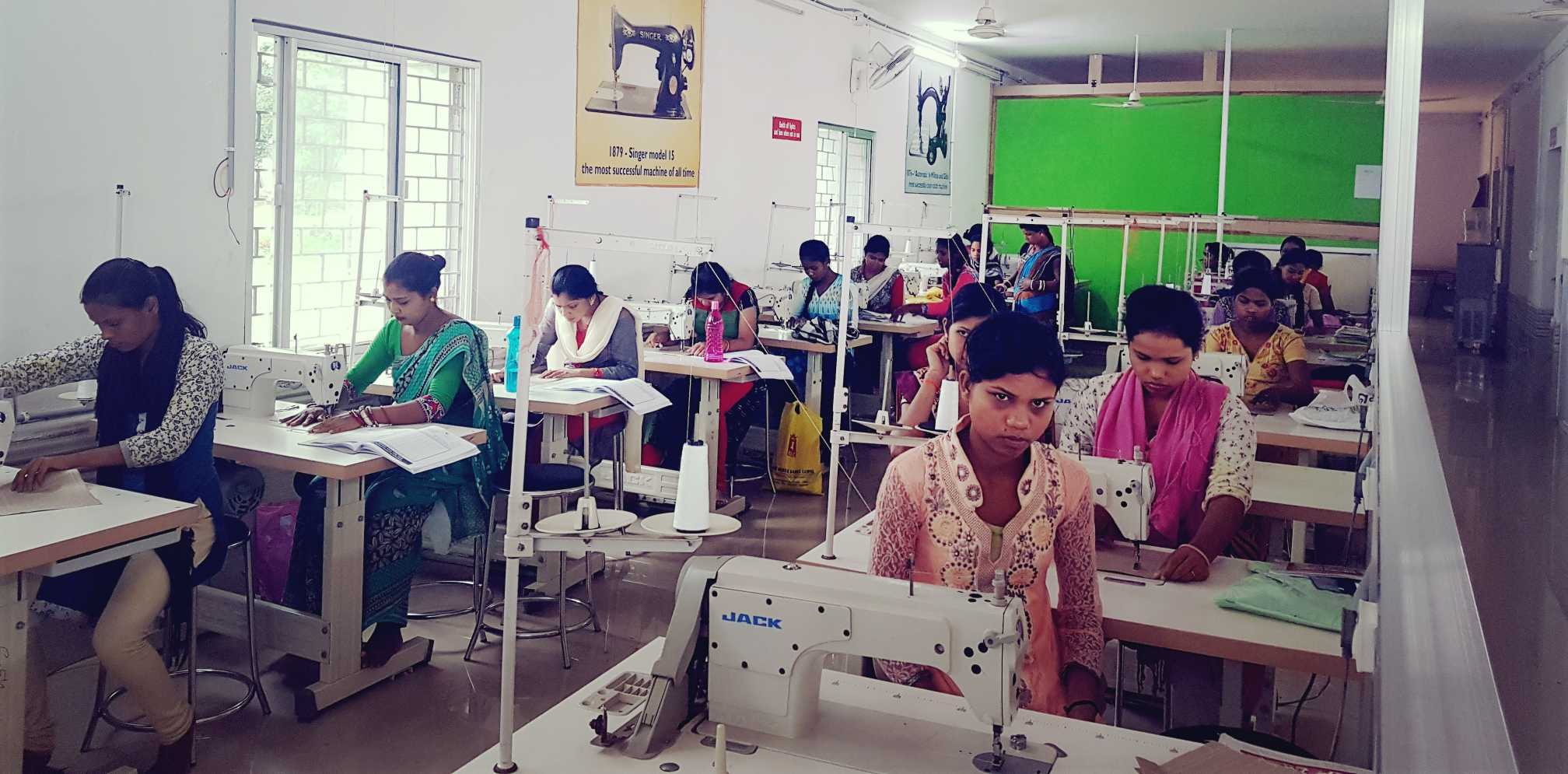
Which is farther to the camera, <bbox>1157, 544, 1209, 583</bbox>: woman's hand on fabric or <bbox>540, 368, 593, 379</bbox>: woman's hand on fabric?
<bbox>540, 368, 593, 379</bbox>: woman's hand on fabric

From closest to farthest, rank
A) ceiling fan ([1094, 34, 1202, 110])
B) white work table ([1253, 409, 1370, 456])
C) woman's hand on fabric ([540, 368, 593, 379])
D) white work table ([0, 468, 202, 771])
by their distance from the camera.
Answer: white work table ([0, 468, 202, 771]) < white work table ([1253, 409, 1370, 456]) < woman's hand on fabric ([540, 368, 593, 379]) < ceiling fan ([1094, 34, 1202, 110])

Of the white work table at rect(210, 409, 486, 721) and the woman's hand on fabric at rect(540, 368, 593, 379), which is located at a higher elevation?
the woman's hand on fabric at rect(540, 368, 593, 379)

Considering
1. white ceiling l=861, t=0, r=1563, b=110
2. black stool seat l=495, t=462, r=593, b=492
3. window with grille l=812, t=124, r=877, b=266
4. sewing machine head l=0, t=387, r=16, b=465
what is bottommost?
black stool seat l=495, t=462, r=593, b=492

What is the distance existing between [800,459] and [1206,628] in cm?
414

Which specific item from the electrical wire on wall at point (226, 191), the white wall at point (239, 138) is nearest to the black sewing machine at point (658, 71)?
the white wall at point (239, 138)

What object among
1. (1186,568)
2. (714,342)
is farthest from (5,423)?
(714,342)

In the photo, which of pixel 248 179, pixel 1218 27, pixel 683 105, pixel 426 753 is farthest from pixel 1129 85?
pixel 426 753

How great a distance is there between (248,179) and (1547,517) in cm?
504

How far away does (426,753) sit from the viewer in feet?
10.7

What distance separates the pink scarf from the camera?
3.00 m

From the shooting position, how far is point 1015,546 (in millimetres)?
2260

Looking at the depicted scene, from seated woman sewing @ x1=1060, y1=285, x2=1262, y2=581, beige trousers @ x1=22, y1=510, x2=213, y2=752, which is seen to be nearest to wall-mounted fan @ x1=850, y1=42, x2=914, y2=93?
→ seated woman sewing @ x1=1060, y1=285, x2=1262, y2=581

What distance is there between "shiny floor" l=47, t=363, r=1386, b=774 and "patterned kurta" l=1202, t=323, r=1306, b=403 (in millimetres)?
1495

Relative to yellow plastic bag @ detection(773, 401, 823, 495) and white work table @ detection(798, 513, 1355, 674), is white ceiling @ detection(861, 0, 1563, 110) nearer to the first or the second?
yellow plastic bag @ detection(773, 401, 823, 495)
